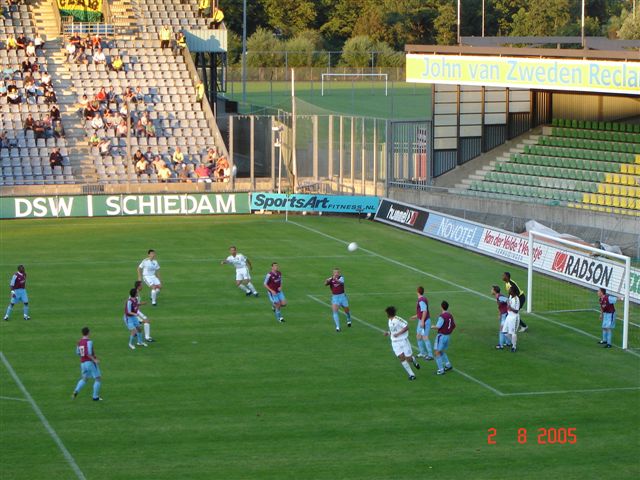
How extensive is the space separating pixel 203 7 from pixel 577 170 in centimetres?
2660

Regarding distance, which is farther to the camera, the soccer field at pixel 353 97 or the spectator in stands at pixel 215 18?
the soccer field at pixel 353 97

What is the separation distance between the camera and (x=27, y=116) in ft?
188

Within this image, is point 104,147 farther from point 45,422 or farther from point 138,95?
point 45,422

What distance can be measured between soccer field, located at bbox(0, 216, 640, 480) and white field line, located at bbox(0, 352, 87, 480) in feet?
0.21

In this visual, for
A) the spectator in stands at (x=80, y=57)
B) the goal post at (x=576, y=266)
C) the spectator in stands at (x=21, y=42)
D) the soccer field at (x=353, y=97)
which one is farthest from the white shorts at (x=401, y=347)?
the soccer field at (x=353, y=97)

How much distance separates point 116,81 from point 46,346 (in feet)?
109

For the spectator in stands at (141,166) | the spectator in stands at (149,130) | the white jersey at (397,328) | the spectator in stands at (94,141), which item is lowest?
the white jersey at (397,328)

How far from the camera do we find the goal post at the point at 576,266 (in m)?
33.7

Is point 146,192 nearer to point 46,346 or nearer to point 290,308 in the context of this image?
point 290,308

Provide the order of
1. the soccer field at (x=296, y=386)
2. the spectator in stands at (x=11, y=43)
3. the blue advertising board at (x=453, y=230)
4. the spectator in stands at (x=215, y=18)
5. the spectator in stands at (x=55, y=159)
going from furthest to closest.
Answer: the spectator in stands at (x=215, y=18) < the spectator in stands at (x=11, y=43) < the spectator in stands at (x=55, y=159) < the blue advertising board at (x=453, y=230) < the soccer field at (x=296, y=386)

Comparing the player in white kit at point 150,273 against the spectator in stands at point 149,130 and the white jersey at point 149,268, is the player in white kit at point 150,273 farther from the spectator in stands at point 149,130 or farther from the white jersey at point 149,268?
the spectator in stands at point 149,130

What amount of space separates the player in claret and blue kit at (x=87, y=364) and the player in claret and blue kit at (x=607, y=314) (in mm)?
12714

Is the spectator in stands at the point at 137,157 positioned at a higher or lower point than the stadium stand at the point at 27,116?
lower

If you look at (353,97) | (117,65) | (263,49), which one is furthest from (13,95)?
(263,49)
